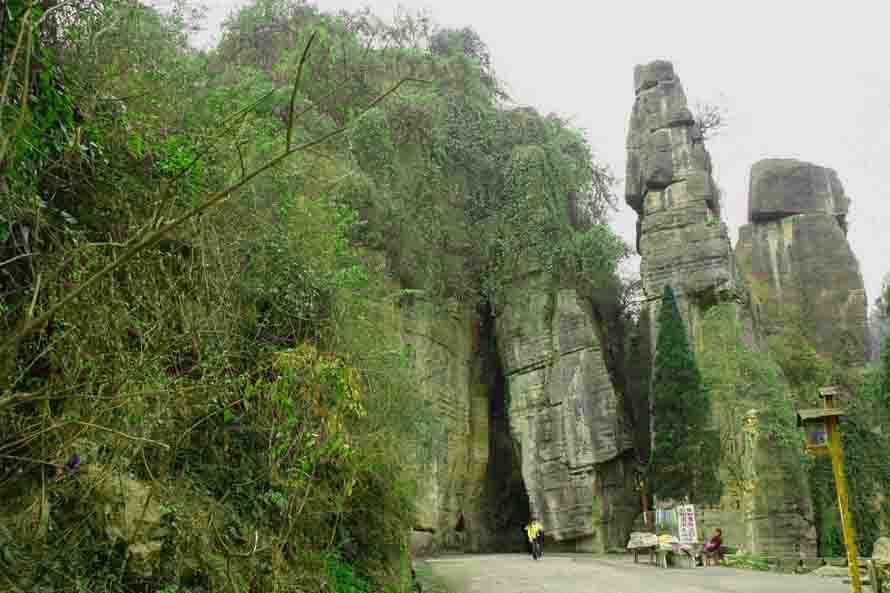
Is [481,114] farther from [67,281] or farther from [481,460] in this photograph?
[67,281]

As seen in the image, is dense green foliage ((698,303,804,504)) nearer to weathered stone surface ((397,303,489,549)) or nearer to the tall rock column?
the tall rock column

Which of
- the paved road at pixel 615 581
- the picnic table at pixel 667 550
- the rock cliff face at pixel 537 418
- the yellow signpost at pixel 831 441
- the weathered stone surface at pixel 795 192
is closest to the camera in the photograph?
the yellow signpost at pixel 831 441

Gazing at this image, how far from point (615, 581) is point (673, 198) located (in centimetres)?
1888

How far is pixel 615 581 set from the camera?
1190cm

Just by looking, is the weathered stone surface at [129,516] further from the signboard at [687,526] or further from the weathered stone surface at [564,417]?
the weathered stone surface at [564,417]

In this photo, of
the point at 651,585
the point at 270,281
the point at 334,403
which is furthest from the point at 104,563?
the point at 651,585

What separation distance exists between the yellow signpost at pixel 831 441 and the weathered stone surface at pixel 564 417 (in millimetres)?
14714

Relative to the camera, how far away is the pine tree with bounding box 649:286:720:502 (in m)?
22.6

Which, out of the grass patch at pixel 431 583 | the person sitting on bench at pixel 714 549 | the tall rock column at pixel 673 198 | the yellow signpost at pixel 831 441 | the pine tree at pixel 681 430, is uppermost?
the tall rock column at pixel 673 198

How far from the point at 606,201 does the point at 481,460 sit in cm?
1067

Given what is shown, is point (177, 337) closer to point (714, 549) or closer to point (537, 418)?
point (714, 549)

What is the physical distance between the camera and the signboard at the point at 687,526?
1795 cm

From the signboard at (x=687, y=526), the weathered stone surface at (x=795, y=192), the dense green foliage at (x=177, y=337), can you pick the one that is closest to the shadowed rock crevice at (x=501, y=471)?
the signboard at (x=687, y=526)

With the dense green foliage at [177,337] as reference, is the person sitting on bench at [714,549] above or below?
below
